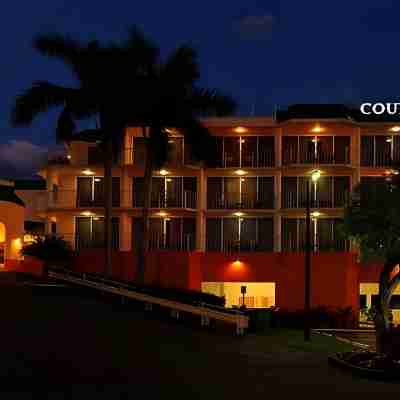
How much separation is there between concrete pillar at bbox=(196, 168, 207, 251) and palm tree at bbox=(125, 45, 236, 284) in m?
8.19

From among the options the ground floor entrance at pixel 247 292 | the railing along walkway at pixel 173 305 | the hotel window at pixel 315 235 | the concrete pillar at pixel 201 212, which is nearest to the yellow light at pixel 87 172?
the concrete pillar at pixel 201 212

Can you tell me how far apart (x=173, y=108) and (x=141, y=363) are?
17.2 metres

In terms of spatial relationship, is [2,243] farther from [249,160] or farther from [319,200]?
[319,200]

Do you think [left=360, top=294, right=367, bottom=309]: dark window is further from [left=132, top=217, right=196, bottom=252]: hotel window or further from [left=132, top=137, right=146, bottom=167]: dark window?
[left=132, top=137, right=146, bottom=167]: dark window

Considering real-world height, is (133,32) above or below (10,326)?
above

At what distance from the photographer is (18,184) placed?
64.4 m

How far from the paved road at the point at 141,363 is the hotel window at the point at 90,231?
16.4 metres

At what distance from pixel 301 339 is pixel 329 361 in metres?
6.61

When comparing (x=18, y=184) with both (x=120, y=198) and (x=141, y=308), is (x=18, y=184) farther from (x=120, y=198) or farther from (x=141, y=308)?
(x=141, y=308)

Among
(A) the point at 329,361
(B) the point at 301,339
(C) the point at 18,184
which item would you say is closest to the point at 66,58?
(B) the point at 301,339

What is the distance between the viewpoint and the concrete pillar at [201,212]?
41.4m

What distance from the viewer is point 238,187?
4216cm

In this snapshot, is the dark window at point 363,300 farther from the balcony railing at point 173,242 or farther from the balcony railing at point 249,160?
the balcony railing at point 173,242

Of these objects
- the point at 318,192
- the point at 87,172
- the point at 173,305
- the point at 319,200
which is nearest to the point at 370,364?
the point at 173,305
